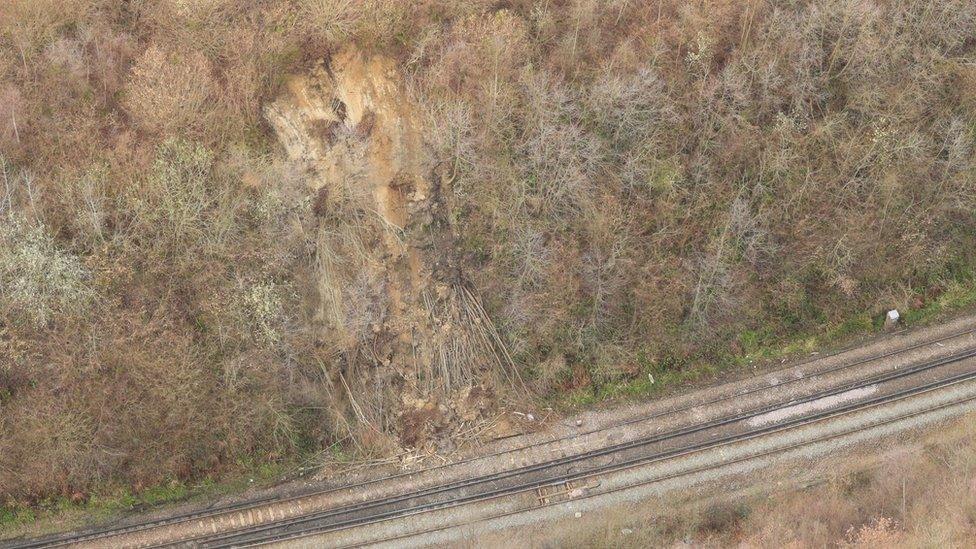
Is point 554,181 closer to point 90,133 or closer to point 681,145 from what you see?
point 681,145

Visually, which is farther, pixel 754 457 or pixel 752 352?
pixel 752 352

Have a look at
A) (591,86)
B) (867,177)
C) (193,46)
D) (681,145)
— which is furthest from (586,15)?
(193,46)

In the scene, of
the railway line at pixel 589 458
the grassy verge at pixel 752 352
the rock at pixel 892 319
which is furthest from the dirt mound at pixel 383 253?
the rock at pixel 892 319

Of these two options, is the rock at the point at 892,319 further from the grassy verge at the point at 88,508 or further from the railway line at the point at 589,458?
the grassy verge at the point at 88,508

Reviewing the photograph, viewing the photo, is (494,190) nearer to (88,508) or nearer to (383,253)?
(383,253)

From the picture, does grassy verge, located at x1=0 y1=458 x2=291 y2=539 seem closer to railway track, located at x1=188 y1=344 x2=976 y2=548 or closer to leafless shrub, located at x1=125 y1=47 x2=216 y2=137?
railway track, located at x1=188 y1=344 x2=976 y2=548

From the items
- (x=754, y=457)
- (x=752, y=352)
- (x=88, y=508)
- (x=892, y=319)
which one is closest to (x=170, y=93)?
(x=88, y=508)

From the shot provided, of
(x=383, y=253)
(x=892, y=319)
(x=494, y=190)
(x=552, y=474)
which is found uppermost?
(x=494, y=190)
